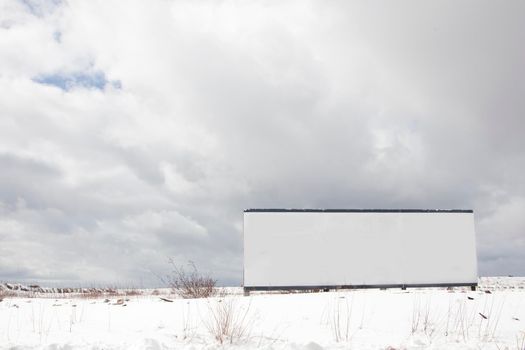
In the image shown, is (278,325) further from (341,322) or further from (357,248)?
(357,248)

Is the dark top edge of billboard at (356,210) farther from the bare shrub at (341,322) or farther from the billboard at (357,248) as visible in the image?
the bare shrub at (341,322)

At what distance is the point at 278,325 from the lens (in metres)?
11.1

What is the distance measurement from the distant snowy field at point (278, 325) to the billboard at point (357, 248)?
8446mm

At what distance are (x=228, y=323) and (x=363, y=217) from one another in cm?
1583

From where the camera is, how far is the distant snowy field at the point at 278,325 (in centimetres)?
930

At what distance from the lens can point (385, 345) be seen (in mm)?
9570

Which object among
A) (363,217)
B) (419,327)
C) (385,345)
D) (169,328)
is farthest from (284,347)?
(363,217)

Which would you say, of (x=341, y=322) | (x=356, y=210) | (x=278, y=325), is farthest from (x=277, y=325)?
(x=356, y=210)

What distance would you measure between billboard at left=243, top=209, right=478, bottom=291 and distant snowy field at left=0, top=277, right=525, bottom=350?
333 inches

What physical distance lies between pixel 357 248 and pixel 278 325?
45.4 feet

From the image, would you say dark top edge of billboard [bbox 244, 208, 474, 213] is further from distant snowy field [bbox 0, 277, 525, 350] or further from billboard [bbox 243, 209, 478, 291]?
distant snowy field [bbox 0, 277, 525, 350]

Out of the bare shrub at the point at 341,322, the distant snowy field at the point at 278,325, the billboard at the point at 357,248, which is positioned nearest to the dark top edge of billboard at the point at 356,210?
the billboard at the point at 357,248

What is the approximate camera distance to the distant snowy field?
30.5 feet

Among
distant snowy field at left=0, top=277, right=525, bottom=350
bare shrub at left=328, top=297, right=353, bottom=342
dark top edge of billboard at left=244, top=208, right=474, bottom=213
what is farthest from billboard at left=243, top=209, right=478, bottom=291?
bare shrub at left=328, top=297, right=353, bottom=342
